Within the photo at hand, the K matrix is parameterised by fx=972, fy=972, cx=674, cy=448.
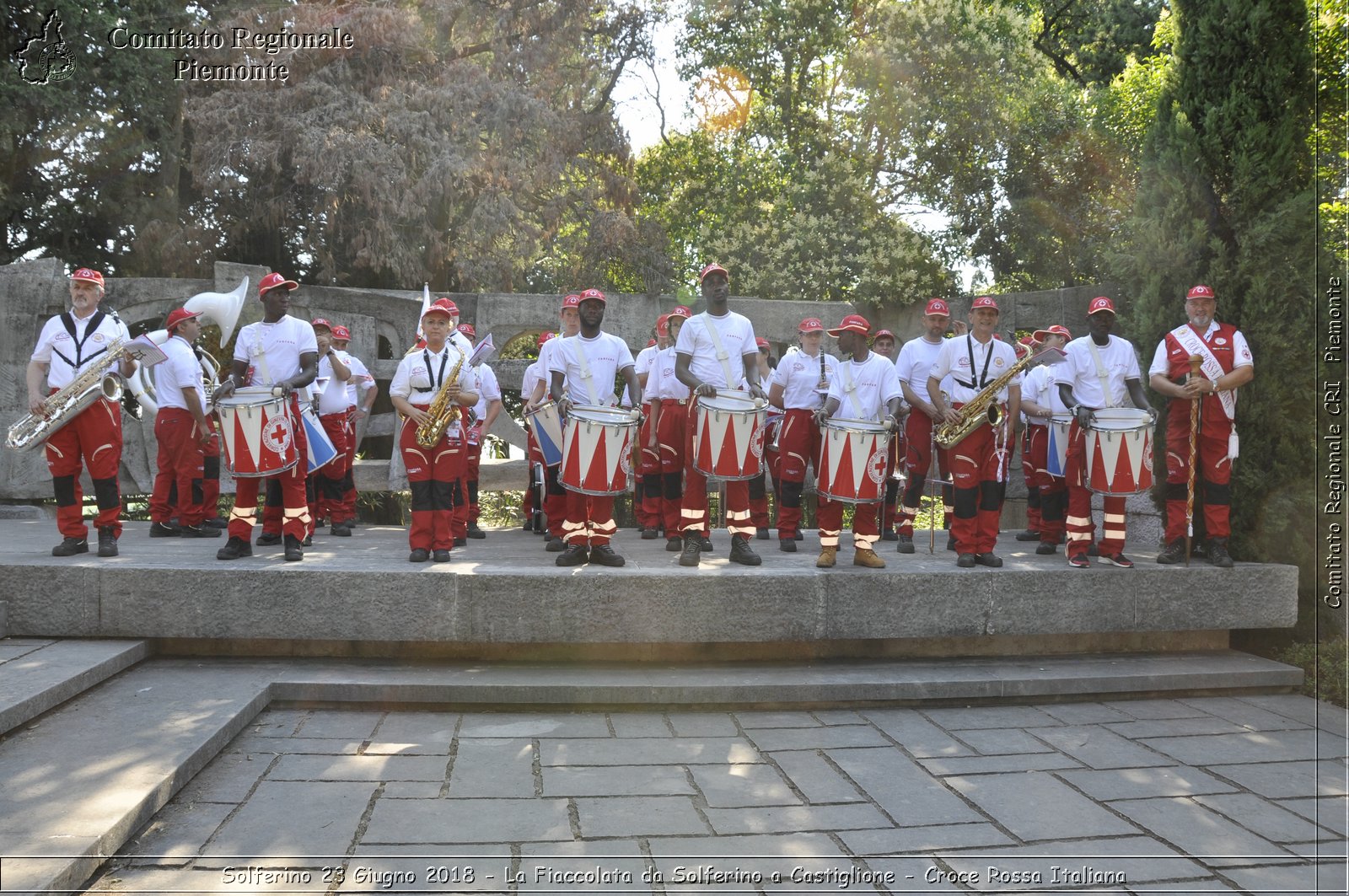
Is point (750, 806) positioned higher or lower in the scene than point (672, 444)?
lower

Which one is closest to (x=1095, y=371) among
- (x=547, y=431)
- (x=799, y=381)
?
(x=799, y=381)

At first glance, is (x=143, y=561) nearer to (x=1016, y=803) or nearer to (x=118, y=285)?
(x=1016, y=803)

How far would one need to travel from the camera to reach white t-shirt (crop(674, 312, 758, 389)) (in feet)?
22.2

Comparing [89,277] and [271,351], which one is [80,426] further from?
[271,351]

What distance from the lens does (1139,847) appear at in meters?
3.91

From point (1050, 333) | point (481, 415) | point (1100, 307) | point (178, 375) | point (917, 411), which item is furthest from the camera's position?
point (1050, 333)

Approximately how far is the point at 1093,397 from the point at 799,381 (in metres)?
2.30

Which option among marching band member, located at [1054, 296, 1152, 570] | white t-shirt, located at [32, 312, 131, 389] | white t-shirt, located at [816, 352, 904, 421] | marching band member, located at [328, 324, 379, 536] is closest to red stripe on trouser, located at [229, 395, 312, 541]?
white t-shirt, located at [32, 312, 131, 389]

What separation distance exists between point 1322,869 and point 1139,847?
0.67 m

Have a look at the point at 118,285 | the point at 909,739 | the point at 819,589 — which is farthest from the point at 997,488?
the point at 118,285

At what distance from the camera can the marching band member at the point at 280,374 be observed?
6.49m

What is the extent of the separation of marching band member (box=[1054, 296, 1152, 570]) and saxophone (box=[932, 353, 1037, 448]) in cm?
63

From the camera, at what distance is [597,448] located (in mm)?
6246

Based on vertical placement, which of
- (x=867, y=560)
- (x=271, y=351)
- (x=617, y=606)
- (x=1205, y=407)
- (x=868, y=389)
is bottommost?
(x=617, y=606)
